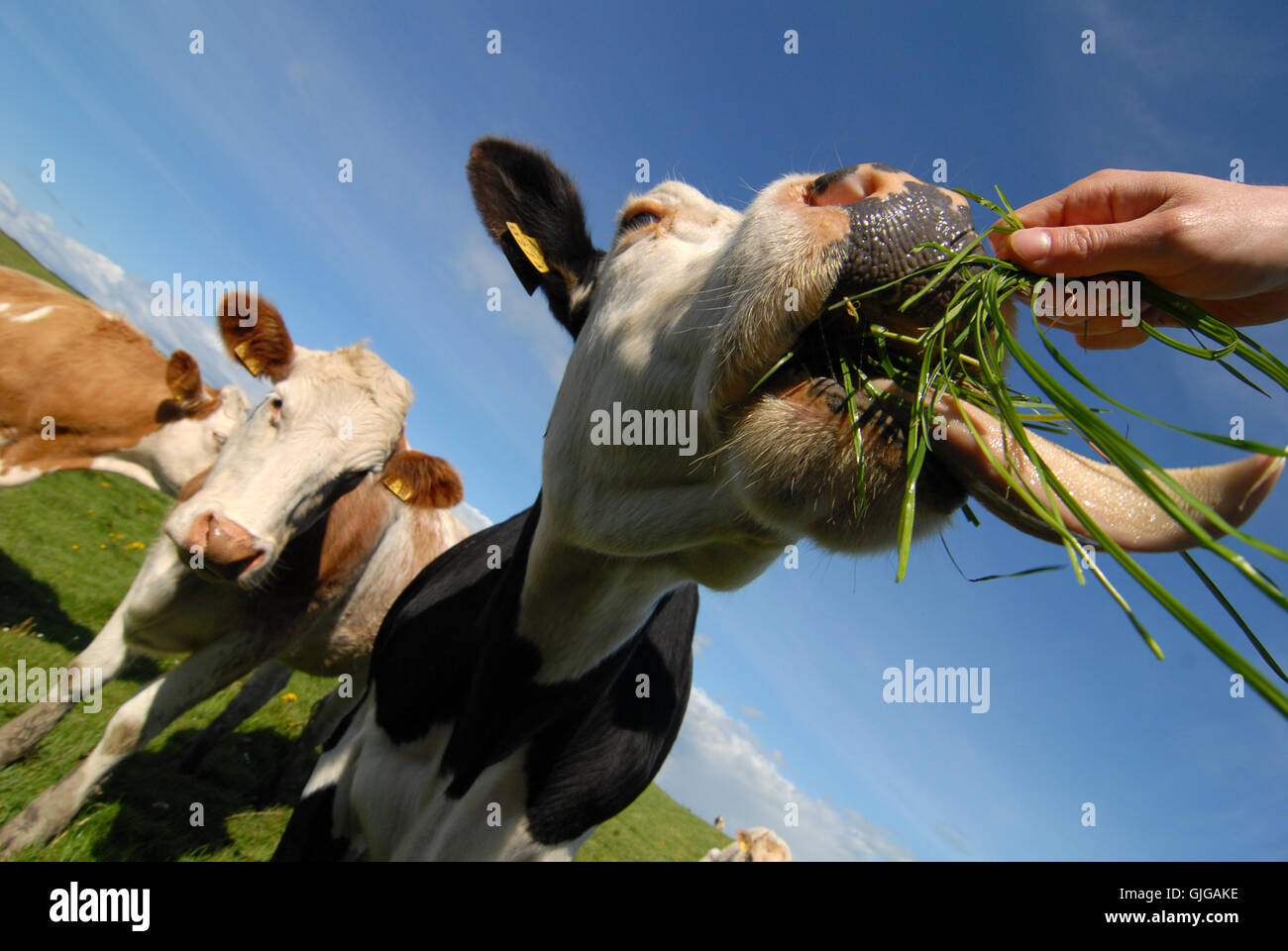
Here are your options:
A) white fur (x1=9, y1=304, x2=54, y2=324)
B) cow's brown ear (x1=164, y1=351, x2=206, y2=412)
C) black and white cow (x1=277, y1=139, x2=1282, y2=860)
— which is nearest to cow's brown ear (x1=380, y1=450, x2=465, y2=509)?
black and white cow (x1=277, y1=139, x2=1282, y2=860)

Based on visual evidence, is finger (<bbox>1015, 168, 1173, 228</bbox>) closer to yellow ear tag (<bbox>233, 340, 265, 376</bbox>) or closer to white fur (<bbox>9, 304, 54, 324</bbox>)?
yellow ear tag (<bbox>233, 340, 265, 376</bbox>)

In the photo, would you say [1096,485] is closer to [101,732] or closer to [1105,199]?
[1105,199]

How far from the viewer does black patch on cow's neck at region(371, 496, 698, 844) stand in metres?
2.76

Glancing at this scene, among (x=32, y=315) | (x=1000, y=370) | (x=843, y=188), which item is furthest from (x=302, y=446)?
(x=32, y=315)

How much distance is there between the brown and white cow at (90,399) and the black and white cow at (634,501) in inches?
196

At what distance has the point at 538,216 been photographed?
3.19 metres

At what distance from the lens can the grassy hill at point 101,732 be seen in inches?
162

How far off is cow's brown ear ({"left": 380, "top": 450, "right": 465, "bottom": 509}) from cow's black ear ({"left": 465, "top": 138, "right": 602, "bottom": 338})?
1790 millimetres

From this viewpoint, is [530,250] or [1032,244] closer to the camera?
[1032,244]

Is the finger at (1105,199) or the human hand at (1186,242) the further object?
the finger at (1105,199)

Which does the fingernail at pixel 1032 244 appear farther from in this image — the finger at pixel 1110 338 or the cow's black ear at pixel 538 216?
the cow's black ear at pixel 538 216

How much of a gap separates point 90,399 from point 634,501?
25.0ft

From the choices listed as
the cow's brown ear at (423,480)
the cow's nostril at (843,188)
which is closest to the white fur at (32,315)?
the cow's brown ear at (423,480)
